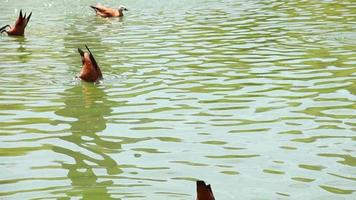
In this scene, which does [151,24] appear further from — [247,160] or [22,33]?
[247,160]

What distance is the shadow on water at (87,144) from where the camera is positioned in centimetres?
583

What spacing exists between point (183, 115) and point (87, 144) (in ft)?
5.56

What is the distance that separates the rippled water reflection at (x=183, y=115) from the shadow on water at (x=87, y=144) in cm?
2

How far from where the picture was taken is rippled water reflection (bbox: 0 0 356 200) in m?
5.95

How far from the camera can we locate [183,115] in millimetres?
8398

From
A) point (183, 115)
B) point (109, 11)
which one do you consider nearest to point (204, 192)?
point (183, 115)

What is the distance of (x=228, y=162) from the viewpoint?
6.49 m

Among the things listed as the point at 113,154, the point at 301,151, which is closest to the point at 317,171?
the point at 301,151

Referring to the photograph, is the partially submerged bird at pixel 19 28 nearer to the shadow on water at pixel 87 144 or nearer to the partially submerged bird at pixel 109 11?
the partially submerged bird at pixel 109 11

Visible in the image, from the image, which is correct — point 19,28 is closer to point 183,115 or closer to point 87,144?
point 183,115

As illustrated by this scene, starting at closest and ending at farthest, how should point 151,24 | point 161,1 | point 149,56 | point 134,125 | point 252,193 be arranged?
point 252,193 < point 134,125 < point 149,56 < point 151,24 < point 161,1

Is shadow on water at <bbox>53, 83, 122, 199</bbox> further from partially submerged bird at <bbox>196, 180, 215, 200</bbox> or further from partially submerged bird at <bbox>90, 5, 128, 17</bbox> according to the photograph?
partially submerged bird at <bbox>90, 5, 128, 17</bbox>

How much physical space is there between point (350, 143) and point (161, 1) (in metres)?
20.0

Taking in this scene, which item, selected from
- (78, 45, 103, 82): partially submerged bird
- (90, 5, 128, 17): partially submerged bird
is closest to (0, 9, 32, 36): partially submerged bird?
(90, 5, 128, 17): partially submerged bird
